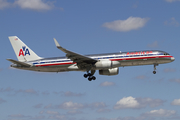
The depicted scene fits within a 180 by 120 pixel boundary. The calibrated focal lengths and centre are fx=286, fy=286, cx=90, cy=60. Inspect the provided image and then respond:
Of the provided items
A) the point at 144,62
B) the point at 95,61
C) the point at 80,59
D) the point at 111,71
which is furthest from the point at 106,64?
the point at 144,62

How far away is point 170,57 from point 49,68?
22561 mm

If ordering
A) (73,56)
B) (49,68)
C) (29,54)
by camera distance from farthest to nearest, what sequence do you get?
(29,54) < (49,68) < (73,56)

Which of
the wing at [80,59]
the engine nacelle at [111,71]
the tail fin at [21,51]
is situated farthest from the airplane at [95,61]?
the tail fin at [21,51]

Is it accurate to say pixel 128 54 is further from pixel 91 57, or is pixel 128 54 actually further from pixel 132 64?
pixel 91 57

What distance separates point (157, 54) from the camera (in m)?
52.1

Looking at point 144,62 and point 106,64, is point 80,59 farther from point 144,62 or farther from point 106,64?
point 144,62

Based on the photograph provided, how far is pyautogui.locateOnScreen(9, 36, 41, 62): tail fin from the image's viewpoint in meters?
56.6

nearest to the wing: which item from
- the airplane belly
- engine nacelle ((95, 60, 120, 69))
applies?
engine nacelle ((95, 60, 120, 69))

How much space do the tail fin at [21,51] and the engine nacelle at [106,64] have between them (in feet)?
41.8

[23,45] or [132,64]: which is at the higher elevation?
[23,45]

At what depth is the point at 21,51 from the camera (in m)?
57.7

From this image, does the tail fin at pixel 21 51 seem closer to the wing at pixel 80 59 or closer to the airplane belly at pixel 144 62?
the wing at pixel 80 59

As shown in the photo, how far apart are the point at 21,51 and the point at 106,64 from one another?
18.3 m

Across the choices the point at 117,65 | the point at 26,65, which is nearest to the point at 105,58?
the point at 117,65
